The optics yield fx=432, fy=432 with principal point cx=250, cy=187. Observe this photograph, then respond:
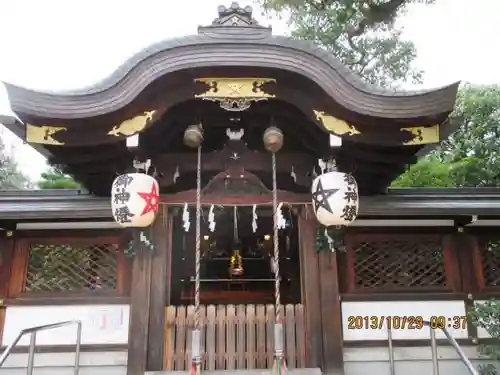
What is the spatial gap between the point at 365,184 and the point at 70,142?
3865 mm

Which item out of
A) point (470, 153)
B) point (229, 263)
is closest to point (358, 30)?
point (470, 153)

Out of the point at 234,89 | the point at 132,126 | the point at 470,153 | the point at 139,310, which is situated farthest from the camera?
the point at 470,153

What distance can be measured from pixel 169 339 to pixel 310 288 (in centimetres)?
189

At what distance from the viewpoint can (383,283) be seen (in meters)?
6.08

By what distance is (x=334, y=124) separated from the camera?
4941mm

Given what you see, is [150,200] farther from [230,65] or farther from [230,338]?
[230,338]

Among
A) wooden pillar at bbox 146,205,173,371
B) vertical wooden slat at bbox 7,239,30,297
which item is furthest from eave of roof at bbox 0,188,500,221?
wooden pillar at bbox 146,205,173,371

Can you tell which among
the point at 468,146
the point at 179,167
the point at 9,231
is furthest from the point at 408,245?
the point at 468,146

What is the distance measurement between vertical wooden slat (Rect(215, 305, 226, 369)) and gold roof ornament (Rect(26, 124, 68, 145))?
290cm

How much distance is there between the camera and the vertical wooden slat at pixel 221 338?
5367 mm

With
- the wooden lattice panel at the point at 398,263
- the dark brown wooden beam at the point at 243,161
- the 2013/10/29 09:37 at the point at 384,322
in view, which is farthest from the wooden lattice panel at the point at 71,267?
the wooden lattice panel at the point at 398,263

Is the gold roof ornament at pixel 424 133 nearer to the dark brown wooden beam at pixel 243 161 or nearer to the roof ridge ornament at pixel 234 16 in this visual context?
the dark brown wooden beam at pixel 243 161

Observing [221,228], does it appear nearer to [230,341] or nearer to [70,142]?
[230,341]

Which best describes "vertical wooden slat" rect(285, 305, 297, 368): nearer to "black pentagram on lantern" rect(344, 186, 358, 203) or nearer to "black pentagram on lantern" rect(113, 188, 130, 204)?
"black pentagram on lantern" rect(344, 186, 358, 203)
